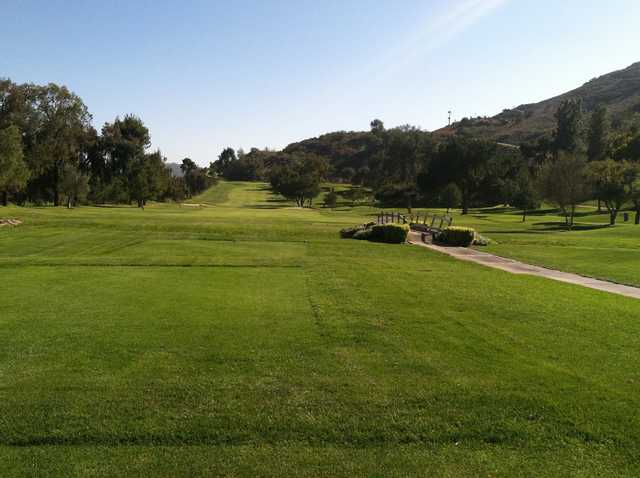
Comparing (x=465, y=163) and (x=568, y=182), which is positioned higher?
(x=465, y=163)

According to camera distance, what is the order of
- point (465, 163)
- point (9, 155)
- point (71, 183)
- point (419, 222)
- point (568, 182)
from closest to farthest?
1. point (419, 222)
2. point (9, 155)
3. point (568, 182)
4. point (71, 183)
5. point (465, 163)

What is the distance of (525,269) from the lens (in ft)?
64.7

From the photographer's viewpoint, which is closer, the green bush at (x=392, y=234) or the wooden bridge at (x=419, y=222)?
the green bush at (x=392, y=234)

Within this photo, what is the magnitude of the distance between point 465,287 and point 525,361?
650 centimetres

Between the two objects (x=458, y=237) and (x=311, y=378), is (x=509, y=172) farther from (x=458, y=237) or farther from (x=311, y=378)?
(x=311, y=378)

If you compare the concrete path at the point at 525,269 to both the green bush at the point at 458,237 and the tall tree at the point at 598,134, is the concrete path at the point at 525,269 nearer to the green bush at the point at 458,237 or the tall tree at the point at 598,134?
the green bush at the point at 458,237

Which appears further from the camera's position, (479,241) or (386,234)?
(479,241)

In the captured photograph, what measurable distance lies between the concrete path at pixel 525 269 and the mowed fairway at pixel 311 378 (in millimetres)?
1748

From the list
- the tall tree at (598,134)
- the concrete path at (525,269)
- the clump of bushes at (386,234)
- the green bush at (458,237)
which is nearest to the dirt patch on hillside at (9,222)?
the clump of bushes at (386,234)

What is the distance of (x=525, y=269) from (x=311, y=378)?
50.1 ft

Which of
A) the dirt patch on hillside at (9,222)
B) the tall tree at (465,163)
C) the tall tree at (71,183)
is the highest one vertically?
the tall tree at (465,163)

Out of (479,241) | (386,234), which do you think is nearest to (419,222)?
(479,241)

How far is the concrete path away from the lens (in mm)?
15598

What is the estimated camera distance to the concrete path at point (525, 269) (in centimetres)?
1560
